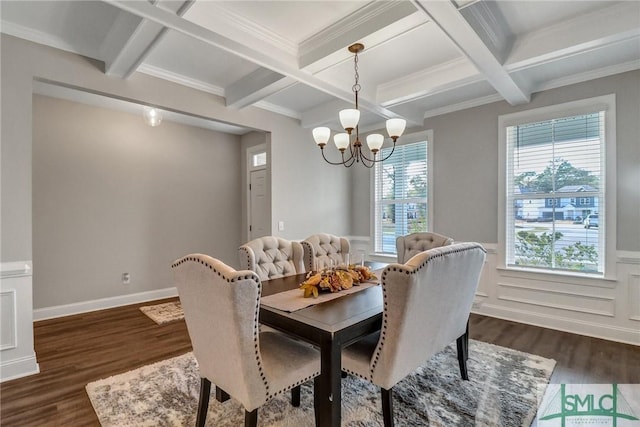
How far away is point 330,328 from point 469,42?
2259 mm

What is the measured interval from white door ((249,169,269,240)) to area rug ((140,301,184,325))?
167 centimetres

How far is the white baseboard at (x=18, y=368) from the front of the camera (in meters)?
2.39

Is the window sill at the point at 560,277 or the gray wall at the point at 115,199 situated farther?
the gray wall at the point at 115,199

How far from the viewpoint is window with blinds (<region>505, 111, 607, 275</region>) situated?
3258mm

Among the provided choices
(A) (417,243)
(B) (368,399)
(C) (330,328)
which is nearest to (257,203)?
(A) (417,243)

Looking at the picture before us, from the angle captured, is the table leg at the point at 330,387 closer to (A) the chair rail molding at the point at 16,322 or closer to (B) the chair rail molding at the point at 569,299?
(A) the chair rail molding at the point at 16,322

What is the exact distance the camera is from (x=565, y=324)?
3.39 m

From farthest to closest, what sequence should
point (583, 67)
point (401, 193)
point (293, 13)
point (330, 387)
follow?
1. point (401, 193)
2. point (583, 67)
3. point (293, 13)
4. point (330, 387)

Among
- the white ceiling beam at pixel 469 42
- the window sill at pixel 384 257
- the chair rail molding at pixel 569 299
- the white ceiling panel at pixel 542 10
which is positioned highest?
the white ceiling panel at pixel 542 10

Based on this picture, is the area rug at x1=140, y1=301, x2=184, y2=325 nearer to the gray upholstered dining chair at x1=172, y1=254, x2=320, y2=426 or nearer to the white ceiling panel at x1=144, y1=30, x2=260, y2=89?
the gray upholstered dining chair at x1=172, y1=254, x2=320, y2=426

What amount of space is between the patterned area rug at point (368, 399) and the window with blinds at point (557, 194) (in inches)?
55.0

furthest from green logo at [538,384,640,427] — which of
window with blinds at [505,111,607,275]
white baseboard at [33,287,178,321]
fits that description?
white baseboard at [33,287,178,321]

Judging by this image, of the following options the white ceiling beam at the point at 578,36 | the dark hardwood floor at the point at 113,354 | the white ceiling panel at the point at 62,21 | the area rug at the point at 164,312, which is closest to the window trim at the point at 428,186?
the dark hardwood floor at the point at 113,354

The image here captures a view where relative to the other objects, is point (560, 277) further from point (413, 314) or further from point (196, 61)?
point (196, 61)
